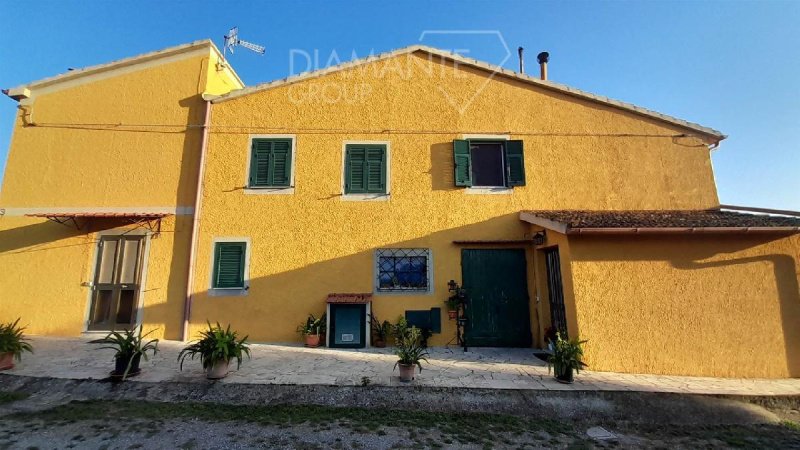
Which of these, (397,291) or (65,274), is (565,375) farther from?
(65,274)

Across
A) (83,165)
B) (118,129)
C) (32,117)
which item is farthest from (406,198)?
(32,117)

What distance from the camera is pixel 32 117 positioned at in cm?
896

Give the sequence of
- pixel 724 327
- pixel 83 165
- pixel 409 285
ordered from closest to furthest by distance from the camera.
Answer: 1. pixel 724 327
2. pixel 409 285
3. pixel 83 165

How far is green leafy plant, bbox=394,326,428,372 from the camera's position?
5.55 meters

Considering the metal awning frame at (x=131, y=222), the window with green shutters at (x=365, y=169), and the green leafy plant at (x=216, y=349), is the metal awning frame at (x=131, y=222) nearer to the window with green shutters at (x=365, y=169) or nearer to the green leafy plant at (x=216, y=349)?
the green leafy plant at (x=216, y=349)

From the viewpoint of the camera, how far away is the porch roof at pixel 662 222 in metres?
6.22

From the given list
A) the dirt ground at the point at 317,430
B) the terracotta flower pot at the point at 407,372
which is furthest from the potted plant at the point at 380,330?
the dirt ground at the point at 317,430

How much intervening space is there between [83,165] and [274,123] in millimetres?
4850

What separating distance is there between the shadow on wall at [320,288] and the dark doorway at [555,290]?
0.83m

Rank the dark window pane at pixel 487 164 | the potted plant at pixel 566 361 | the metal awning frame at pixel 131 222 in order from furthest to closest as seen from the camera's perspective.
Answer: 1. the dark window pane at pixel 487 164
2. the metal awning frame at pixel 131 222
3. the potted plant at pixel 566 361

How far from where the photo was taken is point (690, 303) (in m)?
6.32

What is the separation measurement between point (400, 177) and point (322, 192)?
1967mm

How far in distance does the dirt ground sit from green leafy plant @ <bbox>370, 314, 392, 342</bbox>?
2.98 metres

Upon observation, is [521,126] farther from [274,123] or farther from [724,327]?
[274,123]
